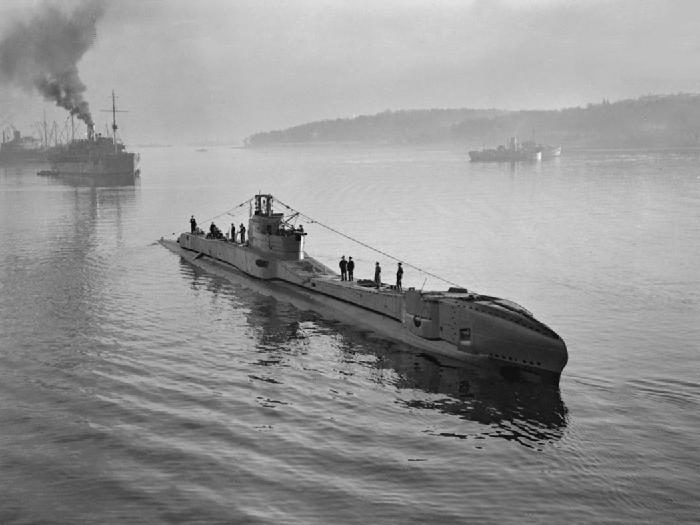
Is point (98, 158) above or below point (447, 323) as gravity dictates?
above

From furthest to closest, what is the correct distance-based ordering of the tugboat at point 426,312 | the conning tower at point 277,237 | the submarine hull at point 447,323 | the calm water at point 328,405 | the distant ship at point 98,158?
the distant ship at point 98,158 < the conning tower at point 277,237 < the tugboat at point 426,312 < the submarine hull at point 447,323 < the calm water at point 328,405

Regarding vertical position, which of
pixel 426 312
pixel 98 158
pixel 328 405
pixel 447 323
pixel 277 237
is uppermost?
pixel 98 158

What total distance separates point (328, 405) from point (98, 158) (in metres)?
156

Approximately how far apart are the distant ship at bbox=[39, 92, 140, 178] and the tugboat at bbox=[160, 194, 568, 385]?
125 meters

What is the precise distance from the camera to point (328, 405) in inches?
1078

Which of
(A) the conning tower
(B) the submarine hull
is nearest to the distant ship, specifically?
(A) the conning tower

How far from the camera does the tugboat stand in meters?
30.9

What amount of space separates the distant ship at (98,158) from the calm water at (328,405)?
111m

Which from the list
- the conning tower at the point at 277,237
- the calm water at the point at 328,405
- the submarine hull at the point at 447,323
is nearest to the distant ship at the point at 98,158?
the calm water at the point at 328,405

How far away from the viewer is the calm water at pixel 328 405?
20.2 meters

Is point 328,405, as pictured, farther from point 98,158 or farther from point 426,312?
point 98,158

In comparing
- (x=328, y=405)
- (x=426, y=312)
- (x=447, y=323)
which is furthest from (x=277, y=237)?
(x=328, y=405)

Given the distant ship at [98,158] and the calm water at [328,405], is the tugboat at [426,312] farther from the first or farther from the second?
the distant ship at [98,158]

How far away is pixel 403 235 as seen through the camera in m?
75.2
